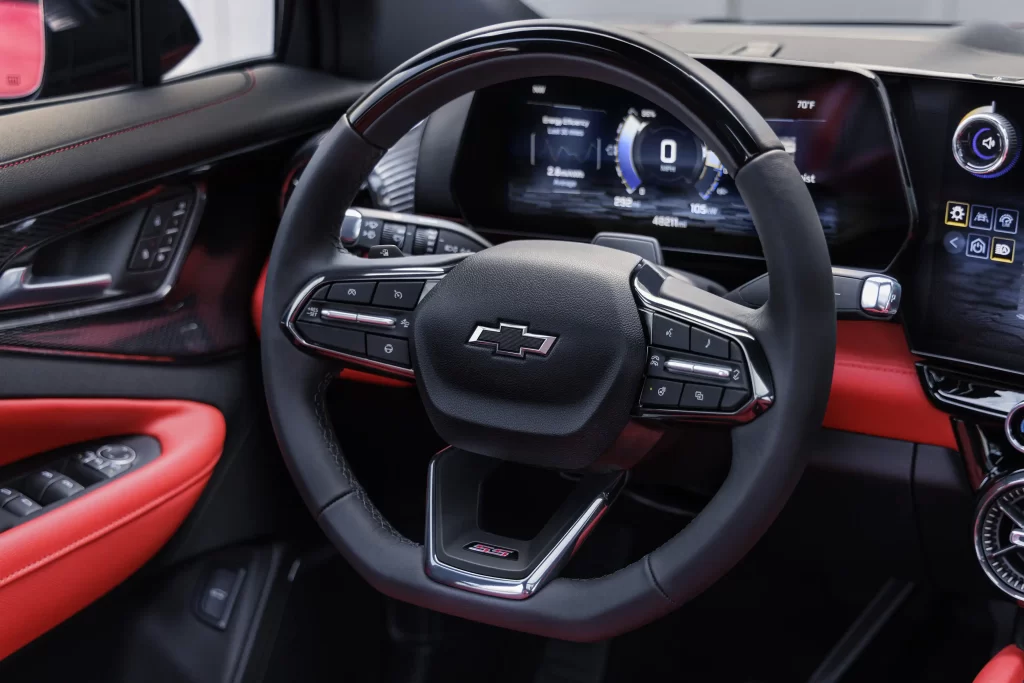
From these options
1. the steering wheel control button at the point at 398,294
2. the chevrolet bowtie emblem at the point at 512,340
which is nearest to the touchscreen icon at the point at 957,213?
the chevrolet bowtie emblem at the point at 512,340

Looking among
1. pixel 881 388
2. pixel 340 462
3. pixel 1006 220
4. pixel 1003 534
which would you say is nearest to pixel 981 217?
pixel 1006 220

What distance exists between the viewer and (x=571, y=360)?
3.08 feet

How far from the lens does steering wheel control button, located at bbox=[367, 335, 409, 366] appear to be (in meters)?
1.03

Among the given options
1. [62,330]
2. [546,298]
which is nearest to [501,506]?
[546,298]

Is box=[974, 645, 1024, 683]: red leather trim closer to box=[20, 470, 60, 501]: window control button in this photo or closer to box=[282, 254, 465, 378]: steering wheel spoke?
box=[282, 254, 465, 378]: steering wheel spoke

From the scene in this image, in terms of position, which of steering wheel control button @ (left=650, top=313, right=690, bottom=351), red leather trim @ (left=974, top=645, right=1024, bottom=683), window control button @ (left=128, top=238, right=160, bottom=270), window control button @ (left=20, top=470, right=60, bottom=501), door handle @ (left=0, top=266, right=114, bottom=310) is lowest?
window control button @ (left=20, top=470, right=60, bottom=501)

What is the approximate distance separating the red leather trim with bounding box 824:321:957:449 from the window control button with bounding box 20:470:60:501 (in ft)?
3.23

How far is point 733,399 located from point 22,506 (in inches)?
34.6

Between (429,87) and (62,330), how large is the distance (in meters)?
0.64

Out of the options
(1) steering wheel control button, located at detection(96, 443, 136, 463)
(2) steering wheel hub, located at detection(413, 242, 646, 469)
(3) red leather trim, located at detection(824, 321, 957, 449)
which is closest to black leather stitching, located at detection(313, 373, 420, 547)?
(2) steering wheel hub, located at detection(413, 242, 646, 469)

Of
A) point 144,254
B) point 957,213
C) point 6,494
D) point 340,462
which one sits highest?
point 957,213

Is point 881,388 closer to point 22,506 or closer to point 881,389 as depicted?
point 881,389

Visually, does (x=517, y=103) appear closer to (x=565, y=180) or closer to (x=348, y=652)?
(x=565, y=180)

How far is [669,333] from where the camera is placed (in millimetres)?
909
